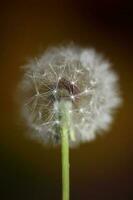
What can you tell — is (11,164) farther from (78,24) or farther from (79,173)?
(78,24)

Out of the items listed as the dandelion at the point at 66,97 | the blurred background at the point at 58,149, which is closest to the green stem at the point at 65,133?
the dandelion at the point at 66,97

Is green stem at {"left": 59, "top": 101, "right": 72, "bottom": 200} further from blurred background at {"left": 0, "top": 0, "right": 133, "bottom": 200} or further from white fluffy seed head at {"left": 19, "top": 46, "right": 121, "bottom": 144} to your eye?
blurred background at {"left": 0, "top": 0, "right": 133, "bottom": 200}

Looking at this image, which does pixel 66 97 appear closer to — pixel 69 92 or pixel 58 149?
pixel 69 92

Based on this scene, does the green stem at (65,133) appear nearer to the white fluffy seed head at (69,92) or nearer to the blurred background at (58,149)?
the white fluffy seed head at (69,92)

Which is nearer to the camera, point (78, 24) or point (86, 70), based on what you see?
point (86, 70)

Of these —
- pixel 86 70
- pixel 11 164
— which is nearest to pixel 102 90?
pixel 86 70

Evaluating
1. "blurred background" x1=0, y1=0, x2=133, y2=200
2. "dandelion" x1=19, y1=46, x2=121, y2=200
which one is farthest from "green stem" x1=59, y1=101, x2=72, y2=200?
"blurred background" x1=0, y1=0, x2=133, y2=200

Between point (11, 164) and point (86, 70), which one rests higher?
point (86, 70)
